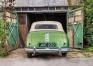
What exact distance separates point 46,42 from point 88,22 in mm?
4705

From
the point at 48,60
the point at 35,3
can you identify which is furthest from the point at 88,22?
the point at 48,60

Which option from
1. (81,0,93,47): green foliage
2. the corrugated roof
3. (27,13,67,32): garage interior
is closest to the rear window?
(81,0,93,47): green foliage

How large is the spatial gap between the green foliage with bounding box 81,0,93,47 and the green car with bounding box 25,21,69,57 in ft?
10.3

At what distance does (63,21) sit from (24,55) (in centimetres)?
816

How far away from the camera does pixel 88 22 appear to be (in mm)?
18641

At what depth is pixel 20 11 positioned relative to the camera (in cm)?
2106

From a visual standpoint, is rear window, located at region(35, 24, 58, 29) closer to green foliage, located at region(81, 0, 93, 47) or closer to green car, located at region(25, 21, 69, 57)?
green car, located at region(25, 21, 69, 57)

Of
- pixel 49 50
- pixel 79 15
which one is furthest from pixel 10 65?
pixel 79 15

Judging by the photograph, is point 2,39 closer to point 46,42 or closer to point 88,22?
point 46,42

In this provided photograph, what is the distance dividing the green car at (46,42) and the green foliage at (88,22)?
315cm

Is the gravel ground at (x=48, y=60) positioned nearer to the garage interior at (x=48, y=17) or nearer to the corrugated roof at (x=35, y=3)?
the corrugated roof at (x=35, y=3)

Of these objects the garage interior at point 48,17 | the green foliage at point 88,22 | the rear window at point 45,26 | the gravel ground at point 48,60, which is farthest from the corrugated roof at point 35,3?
the gravel ground at point 48,60

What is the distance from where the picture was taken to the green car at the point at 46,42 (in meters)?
14.6

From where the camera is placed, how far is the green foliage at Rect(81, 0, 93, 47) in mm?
18297
